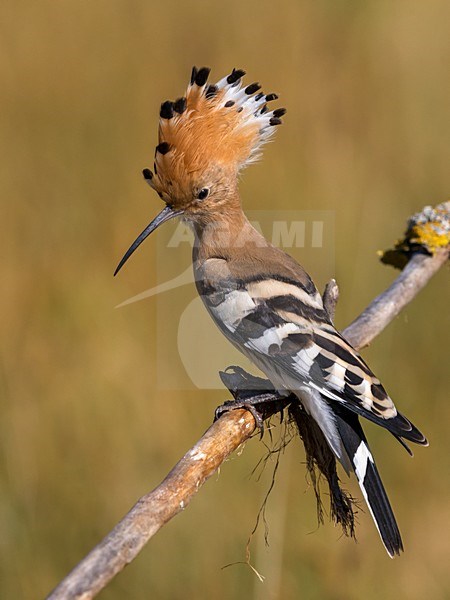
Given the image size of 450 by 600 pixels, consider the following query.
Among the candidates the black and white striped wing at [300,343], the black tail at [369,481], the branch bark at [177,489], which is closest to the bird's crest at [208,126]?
the black and white striped wing at [300,343]

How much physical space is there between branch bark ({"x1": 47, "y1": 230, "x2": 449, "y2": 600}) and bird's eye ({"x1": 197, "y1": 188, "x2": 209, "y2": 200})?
0.51m

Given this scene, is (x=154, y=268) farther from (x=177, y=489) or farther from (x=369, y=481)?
(x=177, y=489)

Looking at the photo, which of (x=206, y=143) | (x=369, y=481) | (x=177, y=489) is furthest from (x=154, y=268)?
(x=177, y=489)

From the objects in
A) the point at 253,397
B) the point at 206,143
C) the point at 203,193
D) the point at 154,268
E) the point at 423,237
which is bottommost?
the point at 253,397

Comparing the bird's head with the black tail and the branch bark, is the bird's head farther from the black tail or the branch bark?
the black tail

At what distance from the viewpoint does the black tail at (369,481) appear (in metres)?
2.48

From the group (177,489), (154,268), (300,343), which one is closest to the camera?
(177,489)

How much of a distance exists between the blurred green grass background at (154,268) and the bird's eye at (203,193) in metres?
0.87

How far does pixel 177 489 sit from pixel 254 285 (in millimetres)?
1059

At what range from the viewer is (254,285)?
282 cm

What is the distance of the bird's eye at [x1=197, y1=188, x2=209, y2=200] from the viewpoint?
296 cm

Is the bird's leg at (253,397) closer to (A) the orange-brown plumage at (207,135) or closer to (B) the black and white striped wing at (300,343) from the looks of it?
(B) the black and white striped wing at (300,343)

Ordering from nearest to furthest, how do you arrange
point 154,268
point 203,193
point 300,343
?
point 300,343 → point 203,193 → point 154,268

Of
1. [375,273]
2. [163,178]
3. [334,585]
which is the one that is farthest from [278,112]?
[334,585]
